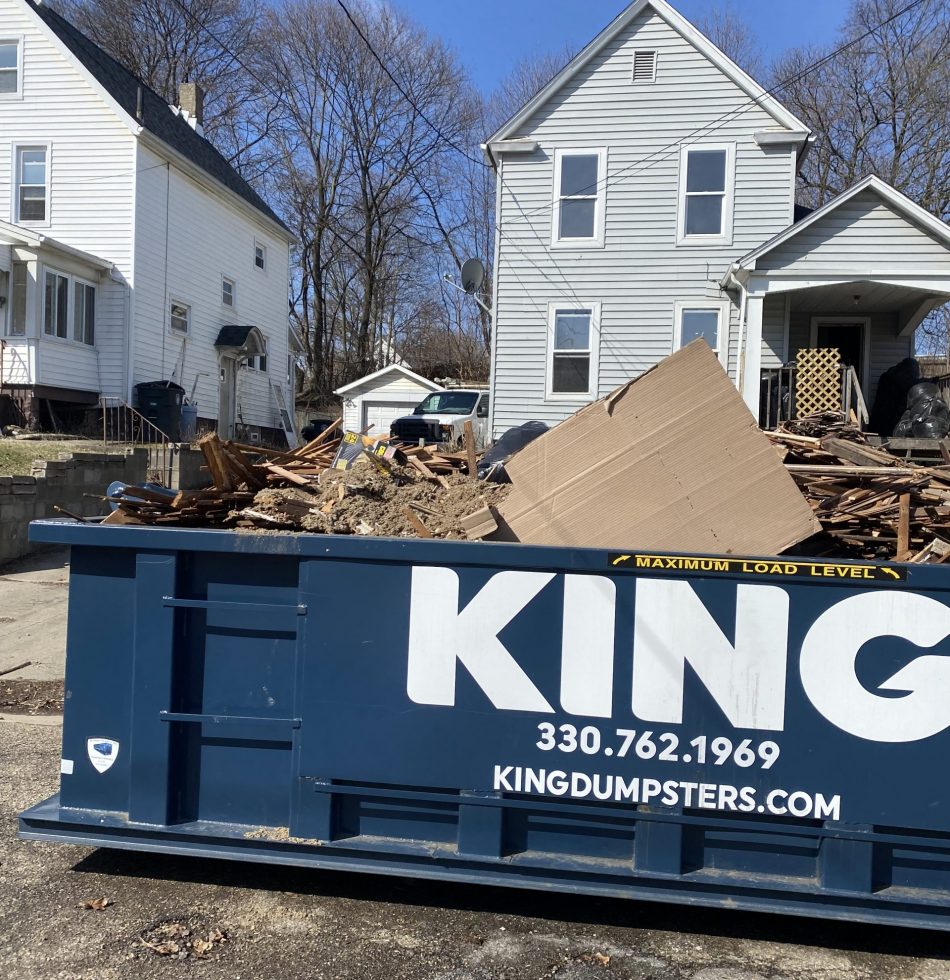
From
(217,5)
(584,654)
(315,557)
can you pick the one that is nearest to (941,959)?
(584,654)

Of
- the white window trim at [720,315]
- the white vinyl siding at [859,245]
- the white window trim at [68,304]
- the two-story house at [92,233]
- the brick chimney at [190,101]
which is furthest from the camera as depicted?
the brick chimney at [190,101]

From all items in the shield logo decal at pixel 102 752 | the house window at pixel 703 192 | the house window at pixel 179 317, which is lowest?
the shield logo decal at pixel 102 752

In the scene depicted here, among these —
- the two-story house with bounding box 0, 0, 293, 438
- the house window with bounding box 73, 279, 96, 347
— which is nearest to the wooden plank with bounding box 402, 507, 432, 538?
the two-story house with bounding box 0, 0, 293, 438

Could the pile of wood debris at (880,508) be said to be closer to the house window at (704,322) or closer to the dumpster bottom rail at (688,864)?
the dumpster bottom rail at (688,864)

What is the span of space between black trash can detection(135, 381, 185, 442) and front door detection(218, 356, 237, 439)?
14.8 ft

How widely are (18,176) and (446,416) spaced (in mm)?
11311

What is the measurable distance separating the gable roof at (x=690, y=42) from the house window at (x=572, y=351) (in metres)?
3.77

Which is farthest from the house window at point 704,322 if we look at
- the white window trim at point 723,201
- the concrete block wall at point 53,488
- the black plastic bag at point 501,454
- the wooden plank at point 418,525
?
the wooden plank at point 418,525

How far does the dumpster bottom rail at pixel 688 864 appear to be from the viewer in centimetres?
291

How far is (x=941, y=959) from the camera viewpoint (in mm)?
3057

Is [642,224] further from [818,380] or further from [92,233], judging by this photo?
[92,233]

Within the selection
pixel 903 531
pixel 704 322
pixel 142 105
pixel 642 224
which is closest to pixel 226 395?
pixel 142 105

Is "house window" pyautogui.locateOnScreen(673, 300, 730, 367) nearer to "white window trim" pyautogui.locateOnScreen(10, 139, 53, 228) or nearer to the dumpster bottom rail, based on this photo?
"white window trim" pyautogui.locateOnScreen(10, 139, 53, 228)

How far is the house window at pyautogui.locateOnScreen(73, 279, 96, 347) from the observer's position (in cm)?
1823
